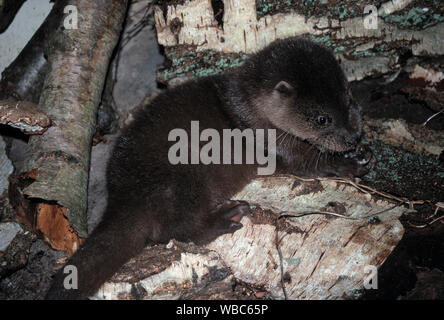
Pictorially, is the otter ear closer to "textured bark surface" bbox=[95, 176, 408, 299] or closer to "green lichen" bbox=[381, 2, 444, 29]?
"textured bark surface" bbox=[95, 176, 408, 299]

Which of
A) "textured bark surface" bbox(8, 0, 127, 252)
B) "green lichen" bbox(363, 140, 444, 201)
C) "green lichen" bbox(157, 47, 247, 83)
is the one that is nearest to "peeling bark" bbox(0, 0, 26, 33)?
"textured bark surface" bbox(8, 0, 127, 252)

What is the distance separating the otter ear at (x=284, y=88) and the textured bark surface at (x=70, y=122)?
5.11 ft

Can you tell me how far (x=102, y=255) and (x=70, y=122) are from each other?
128 cm

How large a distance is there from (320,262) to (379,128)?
4.77ft

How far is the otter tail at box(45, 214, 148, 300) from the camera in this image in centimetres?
248

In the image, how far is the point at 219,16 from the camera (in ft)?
12.8

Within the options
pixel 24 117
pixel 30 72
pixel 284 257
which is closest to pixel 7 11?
pixel 30 72

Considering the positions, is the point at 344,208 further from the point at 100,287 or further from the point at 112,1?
the point at 112,1

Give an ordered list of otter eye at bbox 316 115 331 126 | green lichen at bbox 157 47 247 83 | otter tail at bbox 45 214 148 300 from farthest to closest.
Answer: green lichen at bbox 157 47 247 83 → otter eye at bbox 316 115 331 126 → otter tail at bbox 45 214 148 300

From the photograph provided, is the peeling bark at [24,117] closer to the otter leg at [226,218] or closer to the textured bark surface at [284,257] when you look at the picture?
the textured bark surface at [284,257]

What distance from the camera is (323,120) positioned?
331cm

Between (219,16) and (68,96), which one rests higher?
(219,16)

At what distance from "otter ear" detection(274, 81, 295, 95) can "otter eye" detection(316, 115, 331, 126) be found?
1.01ft
